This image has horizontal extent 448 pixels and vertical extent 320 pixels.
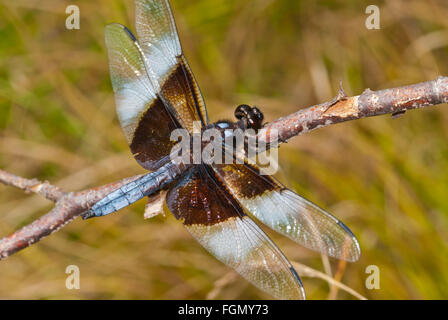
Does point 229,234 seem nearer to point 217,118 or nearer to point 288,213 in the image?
point 288,213

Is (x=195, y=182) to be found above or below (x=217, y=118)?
below

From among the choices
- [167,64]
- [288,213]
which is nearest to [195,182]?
[288,213]

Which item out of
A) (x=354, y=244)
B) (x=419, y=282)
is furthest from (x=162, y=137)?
(x=419, y=282)

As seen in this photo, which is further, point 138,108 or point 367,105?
point 138,108

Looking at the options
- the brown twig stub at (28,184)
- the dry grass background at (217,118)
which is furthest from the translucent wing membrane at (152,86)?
the dry grass background at (217,118)

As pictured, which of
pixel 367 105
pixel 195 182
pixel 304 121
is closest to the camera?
pixel 367 105

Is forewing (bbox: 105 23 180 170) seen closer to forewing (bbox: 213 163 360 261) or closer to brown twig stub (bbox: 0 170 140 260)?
brown twig stub (bbox: 0 170 140 260)

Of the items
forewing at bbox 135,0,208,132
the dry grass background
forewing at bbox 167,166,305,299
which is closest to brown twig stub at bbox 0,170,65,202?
forewing at bbox 167,166,305,299
